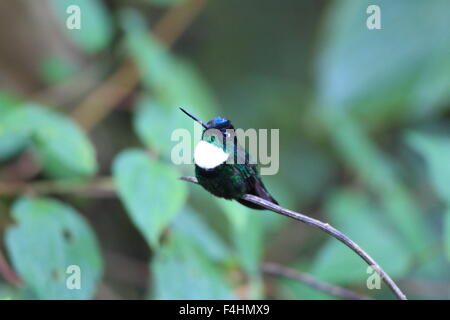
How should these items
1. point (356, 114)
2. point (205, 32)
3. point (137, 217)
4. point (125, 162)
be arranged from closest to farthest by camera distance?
point (137, 217)
point (125, 162)
point (356, 114)
point (205, 32)

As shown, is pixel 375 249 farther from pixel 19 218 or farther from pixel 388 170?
pixel 19 218

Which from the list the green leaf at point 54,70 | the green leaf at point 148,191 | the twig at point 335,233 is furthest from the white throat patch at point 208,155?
the green leaf at point 54,70

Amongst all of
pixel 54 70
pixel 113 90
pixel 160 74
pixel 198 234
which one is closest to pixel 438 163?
pixel 198 234

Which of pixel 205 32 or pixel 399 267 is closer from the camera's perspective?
pixel 399 267

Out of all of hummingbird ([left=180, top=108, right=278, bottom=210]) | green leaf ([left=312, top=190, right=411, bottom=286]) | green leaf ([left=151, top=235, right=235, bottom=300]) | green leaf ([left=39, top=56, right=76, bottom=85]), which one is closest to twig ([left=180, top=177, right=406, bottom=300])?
hummingbird ([left=180, top=108, right=278, bottom=210])

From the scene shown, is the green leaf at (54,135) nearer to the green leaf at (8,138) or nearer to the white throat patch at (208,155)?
the green leaf at (8,138)

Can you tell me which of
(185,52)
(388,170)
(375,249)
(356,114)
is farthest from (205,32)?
(375,249)
